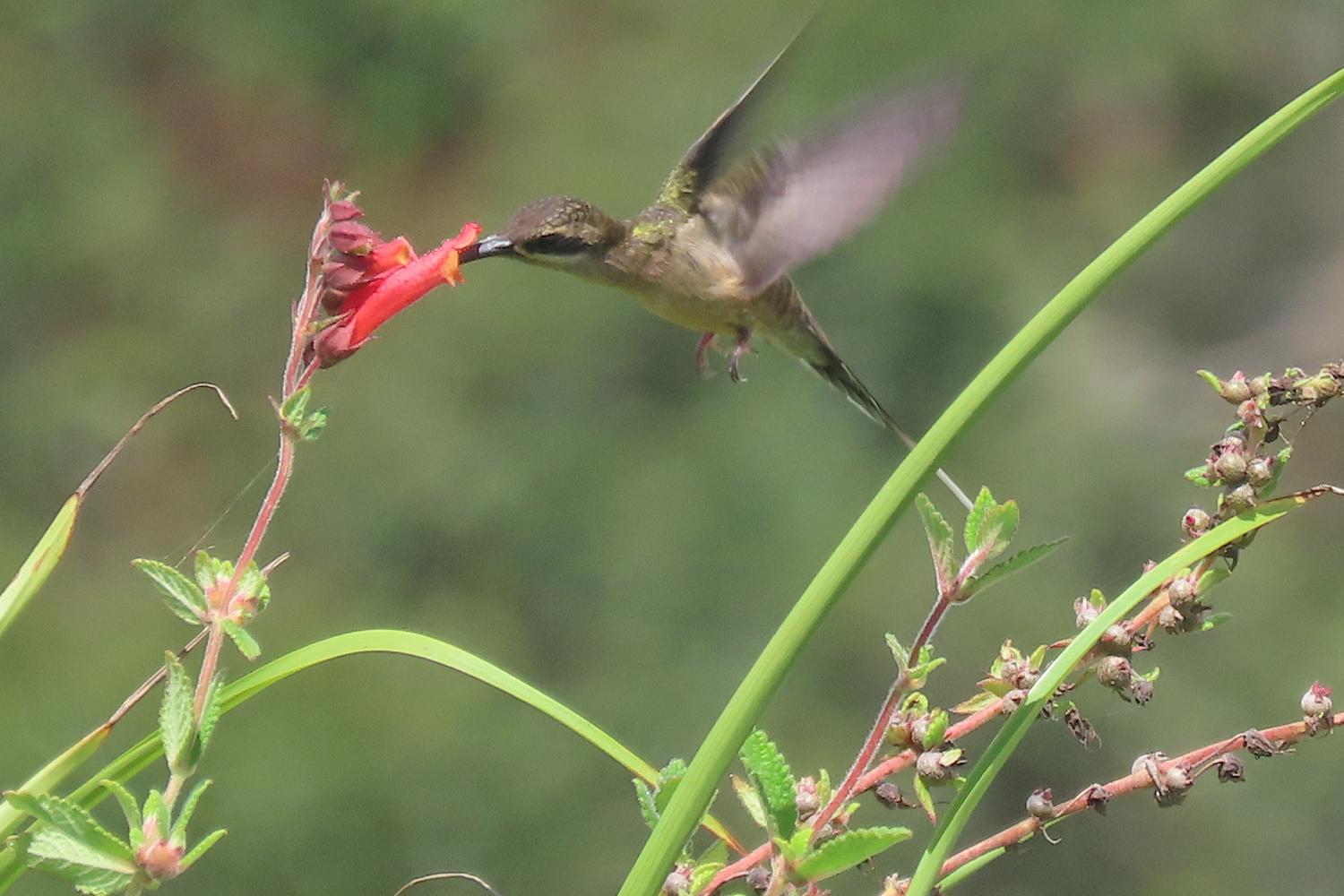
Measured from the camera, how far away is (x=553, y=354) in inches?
211

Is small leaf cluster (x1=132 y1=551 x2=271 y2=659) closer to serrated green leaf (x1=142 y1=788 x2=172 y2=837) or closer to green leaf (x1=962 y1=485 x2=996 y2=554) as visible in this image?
serrated green leaf (x1=142 y1=788 x2=172 y2=837)

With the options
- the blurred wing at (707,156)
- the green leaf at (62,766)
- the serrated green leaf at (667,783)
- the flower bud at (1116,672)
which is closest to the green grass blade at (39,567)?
the green leaf at (62,766)

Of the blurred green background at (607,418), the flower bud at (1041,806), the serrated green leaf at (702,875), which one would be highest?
the blurred green background at (607,418)

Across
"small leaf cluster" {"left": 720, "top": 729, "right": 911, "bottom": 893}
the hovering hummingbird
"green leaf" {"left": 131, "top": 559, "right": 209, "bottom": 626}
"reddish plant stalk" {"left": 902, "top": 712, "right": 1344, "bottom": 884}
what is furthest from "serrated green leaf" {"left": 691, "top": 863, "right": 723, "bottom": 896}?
the hovering hummingbird

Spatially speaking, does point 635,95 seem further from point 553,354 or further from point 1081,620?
point 1081,620

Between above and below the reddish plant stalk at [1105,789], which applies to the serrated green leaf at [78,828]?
below

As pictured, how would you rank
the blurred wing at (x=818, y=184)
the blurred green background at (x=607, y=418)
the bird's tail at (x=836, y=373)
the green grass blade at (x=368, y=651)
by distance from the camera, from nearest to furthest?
the green grass blade at (x=368, y=651)
the blurred wing at (x=818, y=184)
the bird's tail at (x=836, y=373)
the blurred green background at (x=607, y=418)

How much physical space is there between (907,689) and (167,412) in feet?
18.1

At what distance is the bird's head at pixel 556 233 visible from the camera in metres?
1.84

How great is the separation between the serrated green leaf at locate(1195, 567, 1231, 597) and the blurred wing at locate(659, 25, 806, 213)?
102 centimetres

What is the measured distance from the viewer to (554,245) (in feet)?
6.24

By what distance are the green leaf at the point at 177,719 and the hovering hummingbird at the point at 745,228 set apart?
0.80m

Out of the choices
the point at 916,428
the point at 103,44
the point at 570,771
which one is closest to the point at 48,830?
the point at 570,771

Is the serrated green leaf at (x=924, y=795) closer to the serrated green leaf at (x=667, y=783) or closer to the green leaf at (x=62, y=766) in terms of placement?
the serrated green leaf at (x=667, y=783)
